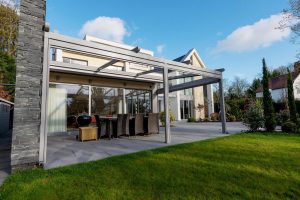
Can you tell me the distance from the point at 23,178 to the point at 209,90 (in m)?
22.3

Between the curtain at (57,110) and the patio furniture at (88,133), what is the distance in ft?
9.35

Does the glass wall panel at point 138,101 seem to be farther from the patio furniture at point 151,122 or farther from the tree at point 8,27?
the tree at point 8,27

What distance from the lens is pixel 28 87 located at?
145 inches

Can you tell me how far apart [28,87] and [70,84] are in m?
5.88

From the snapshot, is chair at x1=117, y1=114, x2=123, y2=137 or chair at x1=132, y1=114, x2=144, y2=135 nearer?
chair at x1=117, y1=114, x2=123, y2=137

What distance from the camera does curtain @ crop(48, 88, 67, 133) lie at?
905cm

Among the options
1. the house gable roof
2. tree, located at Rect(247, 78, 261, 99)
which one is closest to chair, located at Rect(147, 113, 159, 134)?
the house gable roof

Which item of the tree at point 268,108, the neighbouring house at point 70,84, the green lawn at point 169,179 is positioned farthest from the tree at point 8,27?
the tree at point 268,108

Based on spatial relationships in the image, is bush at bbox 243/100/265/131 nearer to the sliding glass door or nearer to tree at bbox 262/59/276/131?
tree at bbox 262/59/276/131

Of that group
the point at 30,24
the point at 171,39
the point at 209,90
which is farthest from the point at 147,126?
the point at 209,90

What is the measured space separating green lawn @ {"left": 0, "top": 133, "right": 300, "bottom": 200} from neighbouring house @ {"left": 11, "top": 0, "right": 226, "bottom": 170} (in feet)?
3.06

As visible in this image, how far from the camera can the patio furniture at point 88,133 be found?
7.16 m

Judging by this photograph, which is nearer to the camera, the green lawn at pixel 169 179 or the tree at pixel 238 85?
the green lawn at pixel 169 179

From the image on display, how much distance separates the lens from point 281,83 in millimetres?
26500
